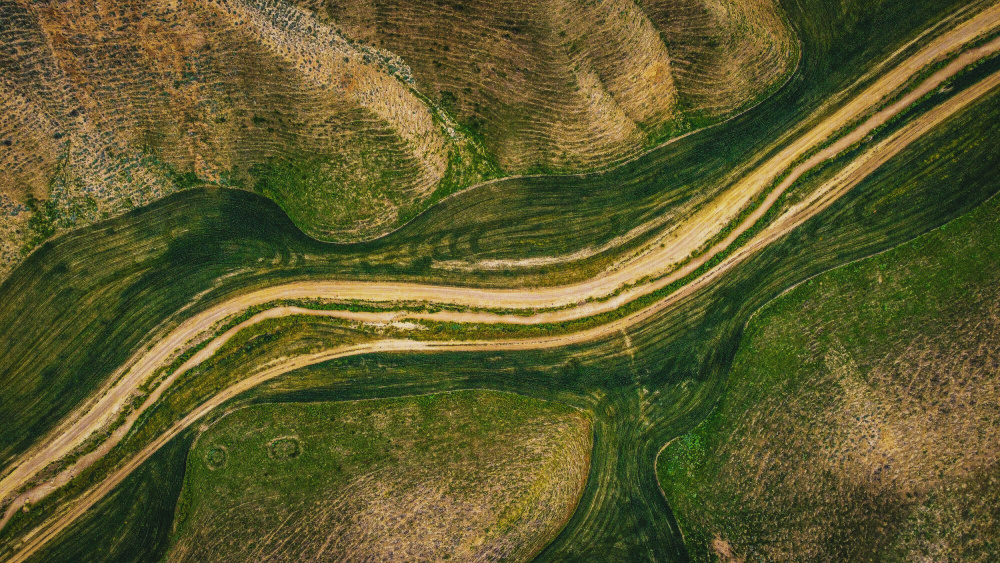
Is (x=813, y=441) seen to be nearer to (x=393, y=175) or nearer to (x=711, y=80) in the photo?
(x=711, y=80)

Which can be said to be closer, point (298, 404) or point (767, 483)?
point (767, 483)

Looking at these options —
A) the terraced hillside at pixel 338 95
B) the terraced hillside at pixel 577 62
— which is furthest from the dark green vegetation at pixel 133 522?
the terraced hillside at pixel 577 62

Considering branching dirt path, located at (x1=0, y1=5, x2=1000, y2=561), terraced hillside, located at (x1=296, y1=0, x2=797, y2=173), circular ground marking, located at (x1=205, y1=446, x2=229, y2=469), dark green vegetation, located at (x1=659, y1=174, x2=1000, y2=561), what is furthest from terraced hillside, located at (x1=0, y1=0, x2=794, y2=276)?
circular ground marking, located at (x1=205, y1=446, x2=229, y2=469)

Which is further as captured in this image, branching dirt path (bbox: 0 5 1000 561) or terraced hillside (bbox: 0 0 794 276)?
branching dirt path (bbox: 0 5 1000 561)

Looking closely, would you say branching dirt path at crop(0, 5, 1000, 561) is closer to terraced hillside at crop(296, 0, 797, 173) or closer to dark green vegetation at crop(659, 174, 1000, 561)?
dark green vegetation at crop(659, 174, 1000, 561)

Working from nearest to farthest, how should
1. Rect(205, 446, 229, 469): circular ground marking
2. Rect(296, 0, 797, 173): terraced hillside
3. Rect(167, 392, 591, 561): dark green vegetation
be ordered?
Rect(296, 0, 797, 173): terraced hillside
Rect(167, 392, 591, 561): dark green vegetation
Rect(205, 446, 229, 469): circular ground marking

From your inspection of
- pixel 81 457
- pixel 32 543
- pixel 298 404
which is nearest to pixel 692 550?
pixel 298 404
